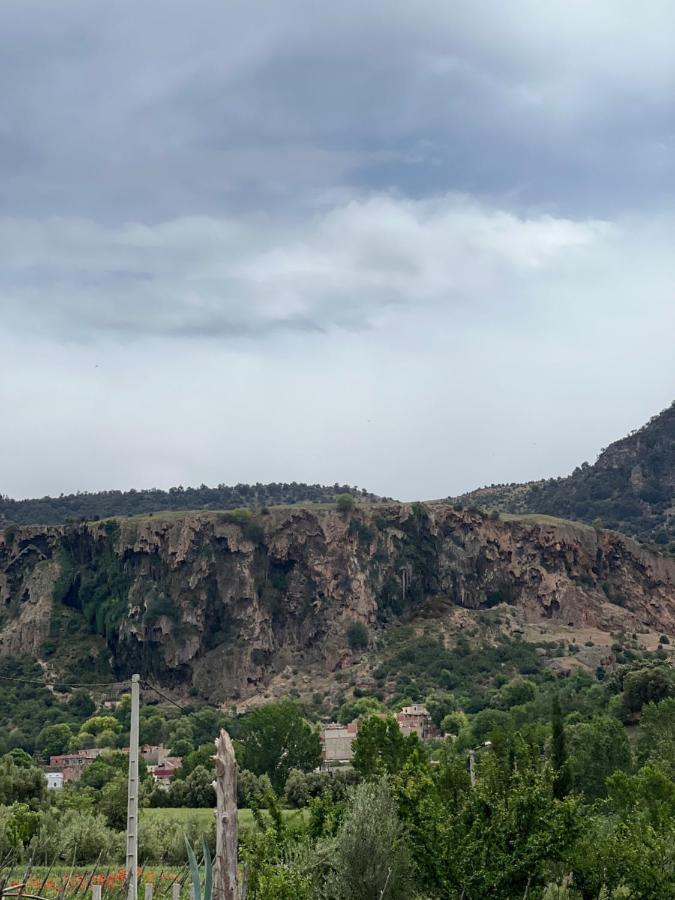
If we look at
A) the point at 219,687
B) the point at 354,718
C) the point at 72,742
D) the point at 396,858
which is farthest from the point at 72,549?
the point at 396,858

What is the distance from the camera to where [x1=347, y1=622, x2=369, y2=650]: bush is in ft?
477

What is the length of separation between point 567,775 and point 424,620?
104687 millimetres

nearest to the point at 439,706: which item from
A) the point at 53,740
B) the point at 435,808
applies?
the point at 53,740

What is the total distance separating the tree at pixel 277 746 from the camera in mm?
83812

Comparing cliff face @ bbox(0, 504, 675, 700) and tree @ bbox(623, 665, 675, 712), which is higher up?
cliff face @ bbox(0, 504, 675, 700)

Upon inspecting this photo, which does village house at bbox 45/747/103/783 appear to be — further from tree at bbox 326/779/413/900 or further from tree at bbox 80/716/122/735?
tree at bbox 326/779/413/900

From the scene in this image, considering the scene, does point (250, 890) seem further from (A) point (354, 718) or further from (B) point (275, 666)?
(B) point (275, 666)

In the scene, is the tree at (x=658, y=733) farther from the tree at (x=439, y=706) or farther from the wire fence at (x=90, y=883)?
the tree at (x=439, y=706)

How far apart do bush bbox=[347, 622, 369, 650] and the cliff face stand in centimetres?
143

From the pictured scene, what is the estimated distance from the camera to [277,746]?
279 ft

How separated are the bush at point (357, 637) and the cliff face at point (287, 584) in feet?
4.69

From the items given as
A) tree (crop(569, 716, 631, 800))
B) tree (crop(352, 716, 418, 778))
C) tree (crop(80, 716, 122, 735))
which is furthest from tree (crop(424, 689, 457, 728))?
tree (crop(352, 716, 418, 778))

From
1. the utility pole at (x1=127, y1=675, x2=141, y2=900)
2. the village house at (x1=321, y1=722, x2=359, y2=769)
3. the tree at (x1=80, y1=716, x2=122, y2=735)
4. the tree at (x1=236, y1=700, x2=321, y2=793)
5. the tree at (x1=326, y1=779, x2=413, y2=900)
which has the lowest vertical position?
the tree at (x1=80, y1=716, x2=122, y2=735)

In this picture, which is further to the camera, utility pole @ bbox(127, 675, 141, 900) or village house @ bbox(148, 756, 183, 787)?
village house @ bbox(148, 756, 183, 787)
